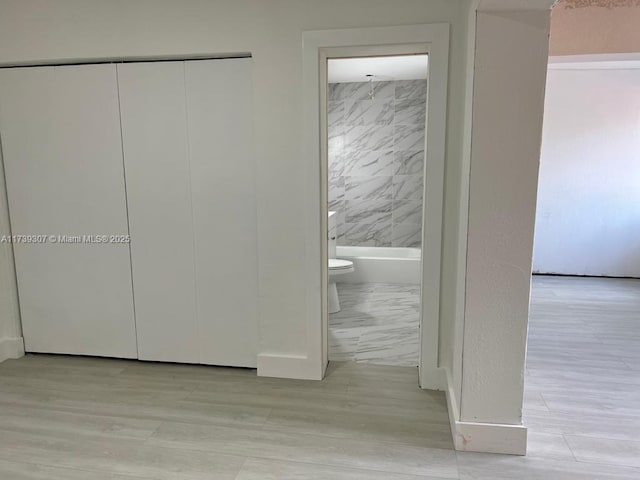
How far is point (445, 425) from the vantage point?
2.13 m

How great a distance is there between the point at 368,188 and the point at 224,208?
3.27m

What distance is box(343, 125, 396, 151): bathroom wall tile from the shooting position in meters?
5.48

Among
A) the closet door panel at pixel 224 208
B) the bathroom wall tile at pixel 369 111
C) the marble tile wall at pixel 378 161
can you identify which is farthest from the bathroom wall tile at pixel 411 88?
the closet door panel at pixel 224 208

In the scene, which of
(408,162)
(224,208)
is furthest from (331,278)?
(408,162)

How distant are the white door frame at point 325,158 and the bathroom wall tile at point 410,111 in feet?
10.3

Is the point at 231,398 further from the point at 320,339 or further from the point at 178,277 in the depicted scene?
the point at 178,277

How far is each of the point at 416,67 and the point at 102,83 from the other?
322cm

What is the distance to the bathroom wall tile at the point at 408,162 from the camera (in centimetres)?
543

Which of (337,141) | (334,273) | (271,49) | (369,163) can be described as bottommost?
(334,273)

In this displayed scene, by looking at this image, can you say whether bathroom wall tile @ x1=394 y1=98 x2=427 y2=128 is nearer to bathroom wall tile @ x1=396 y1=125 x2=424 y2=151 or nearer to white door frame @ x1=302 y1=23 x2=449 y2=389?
bathroom wall tile @ x1=396 y1=125 x2=424 y2=151

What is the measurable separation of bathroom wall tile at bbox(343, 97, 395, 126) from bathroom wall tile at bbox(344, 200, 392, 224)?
1.00m

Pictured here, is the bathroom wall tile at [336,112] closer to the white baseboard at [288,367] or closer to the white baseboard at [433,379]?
the white baseboard at [288,367]

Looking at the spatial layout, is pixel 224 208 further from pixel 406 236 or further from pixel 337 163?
pixel 406 236

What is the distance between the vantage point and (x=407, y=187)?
551cm
